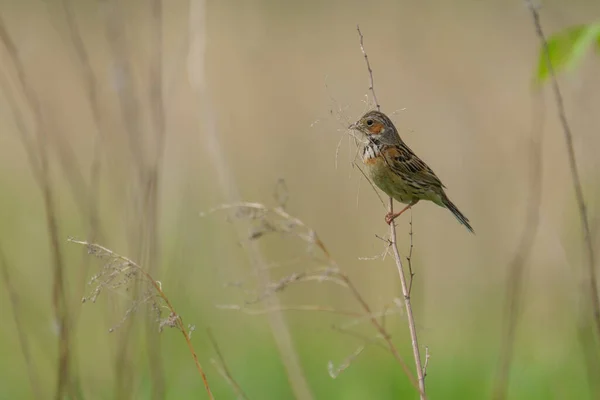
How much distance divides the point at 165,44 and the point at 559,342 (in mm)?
5182

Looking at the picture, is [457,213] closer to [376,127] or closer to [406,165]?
[406,165]

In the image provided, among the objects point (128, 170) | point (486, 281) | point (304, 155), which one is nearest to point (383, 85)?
point (304, 155)

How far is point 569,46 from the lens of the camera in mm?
2340

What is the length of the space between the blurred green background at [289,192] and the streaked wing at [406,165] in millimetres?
222

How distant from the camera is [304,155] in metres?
6.74

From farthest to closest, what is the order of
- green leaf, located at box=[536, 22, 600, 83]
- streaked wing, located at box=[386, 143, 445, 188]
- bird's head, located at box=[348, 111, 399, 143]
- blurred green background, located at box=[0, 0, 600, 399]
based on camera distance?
streaked wing, located at box=[386, 143, 445, 188] < bird's head, located at box=[348, 111, 399, 143] < blurred green background, located at box=[0, 0, 600, 399] < green leaf, located at box=[536, 22, 600, 83]

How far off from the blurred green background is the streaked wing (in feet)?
0.73

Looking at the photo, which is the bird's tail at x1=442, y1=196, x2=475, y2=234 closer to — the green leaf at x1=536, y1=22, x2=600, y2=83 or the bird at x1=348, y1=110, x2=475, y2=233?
the bird at x1=348, y1=110, x2=475, y2=233

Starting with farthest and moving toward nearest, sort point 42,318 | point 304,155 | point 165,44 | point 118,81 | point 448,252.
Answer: point 165,44
point 304,155
point 448,252
point 42,318
point 118,81

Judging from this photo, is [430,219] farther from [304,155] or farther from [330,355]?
[330,355]

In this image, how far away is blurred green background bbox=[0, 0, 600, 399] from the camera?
2.96 m

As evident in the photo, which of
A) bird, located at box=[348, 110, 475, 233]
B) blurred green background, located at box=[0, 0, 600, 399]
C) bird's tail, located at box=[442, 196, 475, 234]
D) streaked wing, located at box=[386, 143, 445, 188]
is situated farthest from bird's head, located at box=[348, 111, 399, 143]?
bird's tail, located at box=[442, 196, 475, 234]

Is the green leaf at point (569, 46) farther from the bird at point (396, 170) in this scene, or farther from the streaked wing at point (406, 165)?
the streaked wing at point (406, 165)

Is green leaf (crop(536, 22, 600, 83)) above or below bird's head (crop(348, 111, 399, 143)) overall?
below
